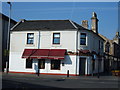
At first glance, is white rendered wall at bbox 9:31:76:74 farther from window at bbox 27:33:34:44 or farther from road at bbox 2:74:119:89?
road at bbox 2:74:119:89

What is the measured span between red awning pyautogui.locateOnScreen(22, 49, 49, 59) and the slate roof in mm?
3315

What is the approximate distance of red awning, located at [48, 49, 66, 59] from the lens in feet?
92.5

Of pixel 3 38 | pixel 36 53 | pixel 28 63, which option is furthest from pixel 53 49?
pixel 3 38

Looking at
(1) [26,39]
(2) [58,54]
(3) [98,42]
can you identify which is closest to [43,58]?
(2) [58,54]

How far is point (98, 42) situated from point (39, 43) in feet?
36.4

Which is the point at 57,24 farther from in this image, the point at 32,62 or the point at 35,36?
the point at 32,62

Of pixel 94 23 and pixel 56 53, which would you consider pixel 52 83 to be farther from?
pixel 94 23

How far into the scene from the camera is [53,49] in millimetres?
29562

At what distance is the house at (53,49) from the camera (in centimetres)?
2894

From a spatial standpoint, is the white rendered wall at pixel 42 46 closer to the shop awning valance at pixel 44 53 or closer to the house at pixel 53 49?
the house at pixel 53 49

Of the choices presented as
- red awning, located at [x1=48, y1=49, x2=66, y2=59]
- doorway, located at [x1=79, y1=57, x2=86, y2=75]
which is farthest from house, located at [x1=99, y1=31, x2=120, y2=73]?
red awning, located at [x1=48, y1=49, x2=66, y2=59]

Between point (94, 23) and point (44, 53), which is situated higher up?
point (94, 23)

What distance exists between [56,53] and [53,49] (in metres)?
1.05

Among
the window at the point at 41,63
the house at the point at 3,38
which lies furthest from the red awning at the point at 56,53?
the house at the point at 3,38
